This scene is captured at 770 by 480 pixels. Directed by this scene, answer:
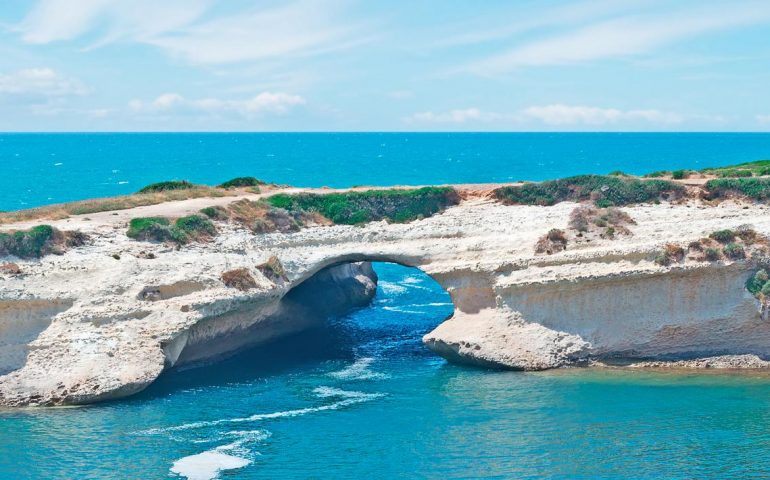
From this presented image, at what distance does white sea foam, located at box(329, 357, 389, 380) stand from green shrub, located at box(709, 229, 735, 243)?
1541 centimetres

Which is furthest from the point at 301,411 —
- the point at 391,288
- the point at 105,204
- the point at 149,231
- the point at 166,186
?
the point at 391,288

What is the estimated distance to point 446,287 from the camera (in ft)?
135

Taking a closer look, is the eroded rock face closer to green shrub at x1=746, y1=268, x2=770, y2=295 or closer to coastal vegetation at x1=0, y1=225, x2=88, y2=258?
→ green shrub at x1=746, y1=268, x2=770, y2=295

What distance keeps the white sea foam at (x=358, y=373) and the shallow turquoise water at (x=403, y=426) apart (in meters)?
0.09

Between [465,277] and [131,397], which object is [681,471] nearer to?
[465,277]

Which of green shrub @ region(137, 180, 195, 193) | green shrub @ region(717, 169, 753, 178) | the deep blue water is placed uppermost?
the deep blue water

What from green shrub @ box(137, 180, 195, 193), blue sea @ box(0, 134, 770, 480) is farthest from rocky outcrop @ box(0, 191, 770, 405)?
green shrub @ box(137, 180, 195, 193)

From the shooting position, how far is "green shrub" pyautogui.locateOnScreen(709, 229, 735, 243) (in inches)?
1544

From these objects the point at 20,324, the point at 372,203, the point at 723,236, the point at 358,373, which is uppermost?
the point at 372,203

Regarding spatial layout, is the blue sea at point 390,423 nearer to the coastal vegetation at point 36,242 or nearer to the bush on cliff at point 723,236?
the bush on cliff at point 723,236

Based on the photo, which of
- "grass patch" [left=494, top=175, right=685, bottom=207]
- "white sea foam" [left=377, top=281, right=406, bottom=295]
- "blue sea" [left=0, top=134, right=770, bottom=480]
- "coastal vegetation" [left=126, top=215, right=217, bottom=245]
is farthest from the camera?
"white sea foam" [left=377, top=281, right=406, bottom=295]

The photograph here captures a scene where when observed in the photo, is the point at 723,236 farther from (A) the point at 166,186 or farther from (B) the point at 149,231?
(A) the point at 166,186

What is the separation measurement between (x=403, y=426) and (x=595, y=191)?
19.8 m

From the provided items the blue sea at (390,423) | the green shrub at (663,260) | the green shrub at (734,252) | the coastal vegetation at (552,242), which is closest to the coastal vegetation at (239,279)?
the blue sea at (390,423)
